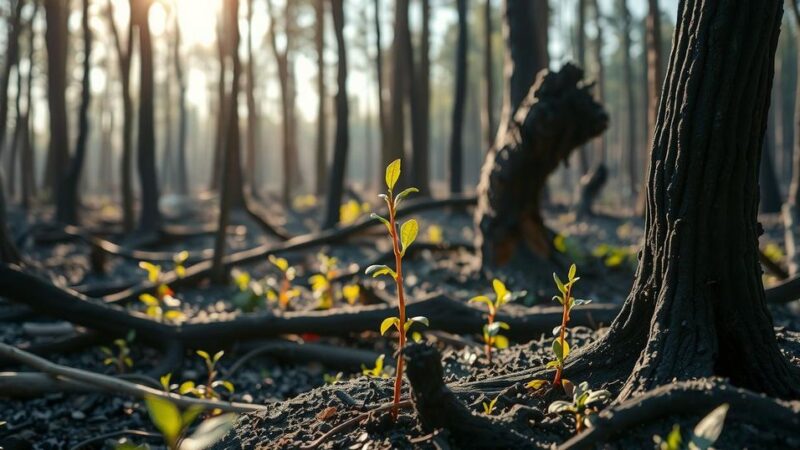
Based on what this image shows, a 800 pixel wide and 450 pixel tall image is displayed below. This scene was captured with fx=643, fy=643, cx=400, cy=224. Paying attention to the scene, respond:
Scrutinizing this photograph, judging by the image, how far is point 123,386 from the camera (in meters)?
3.19

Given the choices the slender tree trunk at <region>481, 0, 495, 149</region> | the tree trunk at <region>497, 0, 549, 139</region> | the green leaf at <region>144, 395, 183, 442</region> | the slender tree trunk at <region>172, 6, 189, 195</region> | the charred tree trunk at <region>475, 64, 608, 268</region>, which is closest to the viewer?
the green leaf at <region>144, 395, 183, 442</region>

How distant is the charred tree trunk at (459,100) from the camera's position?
13.6 metres

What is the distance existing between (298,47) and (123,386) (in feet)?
96.3

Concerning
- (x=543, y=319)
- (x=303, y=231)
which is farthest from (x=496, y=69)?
(x=543, y=319)

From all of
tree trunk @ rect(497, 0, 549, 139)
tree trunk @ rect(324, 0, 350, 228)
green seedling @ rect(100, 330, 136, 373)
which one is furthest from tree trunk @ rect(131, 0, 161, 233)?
green seedling @ rect(100, 330, 136, 373)

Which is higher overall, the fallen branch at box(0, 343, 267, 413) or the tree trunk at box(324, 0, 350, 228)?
the tree trunk at box(324, 0, 350, 228)

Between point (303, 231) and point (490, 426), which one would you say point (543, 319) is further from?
point (303, 231)

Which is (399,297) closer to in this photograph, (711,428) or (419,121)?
(711,428)

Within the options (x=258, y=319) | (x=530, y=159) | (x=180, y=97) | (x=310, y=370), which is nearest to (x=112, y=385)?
(x=258, y=319)

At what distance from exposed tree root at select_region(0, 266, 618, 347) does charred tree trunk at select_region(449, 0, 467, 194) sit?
9.71 metres

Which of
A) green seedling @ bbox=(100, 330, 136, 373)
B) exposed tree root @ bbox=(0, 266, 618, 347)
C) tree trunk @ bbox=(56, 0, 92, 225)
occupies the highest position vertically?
tree trunk @ bbox=(56, 0, 92, 225)

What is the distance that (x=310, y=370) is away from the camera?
4465 mm

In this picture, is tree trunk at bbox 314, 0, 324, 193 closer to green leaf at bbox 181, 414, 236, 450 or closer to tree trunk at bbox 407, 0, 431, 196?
tree trunk at bbox 407, 0, 431, 196

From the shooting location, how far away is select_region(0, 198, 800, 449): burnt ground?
204 centimetres
